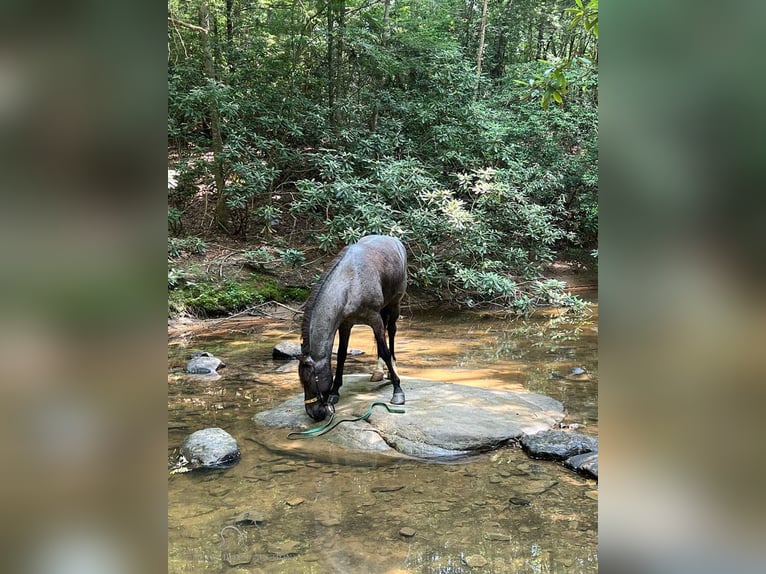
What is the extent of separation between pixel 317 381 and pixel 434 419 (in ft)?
3.67

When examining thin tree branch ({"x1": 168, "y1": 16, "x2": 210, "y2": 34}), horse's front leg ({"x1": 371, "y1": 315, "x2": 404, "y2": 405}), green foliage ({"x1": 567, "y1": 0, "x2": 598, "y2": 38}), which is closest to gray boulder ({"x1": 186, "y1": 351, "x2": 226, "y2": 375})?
horse's front leg ({"x1": 371, "y1": 315, "x2": 404, "y2": 405})

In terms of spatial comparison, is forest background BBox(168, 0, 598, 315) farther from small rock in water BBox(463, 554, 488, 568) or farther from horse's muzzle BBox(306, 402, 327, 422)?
small rock in water BBox(463, 554, 488, 568)

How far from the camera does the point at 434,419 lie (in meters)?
4.88

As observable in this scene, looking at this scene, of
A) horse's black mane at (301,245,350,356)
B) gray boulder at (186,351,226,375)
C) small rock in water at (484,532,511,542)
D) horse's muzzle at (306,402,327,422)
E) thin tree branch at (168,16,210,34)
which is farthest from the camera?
thin tree branch at (168,16,210,34)

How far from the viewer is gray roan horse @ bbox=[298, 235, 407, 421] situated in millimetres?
4738

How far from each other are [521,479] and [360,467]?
1.23 metres

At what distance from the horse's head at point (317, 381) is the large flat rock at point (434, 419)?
0.13 meters

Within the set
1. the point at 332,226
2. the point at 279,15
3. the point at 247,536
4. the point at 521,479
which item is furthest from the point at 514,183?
the point at 247,536

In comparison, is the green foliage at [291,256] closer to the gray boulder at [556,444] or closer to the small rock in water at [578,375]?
the small rock in water at [578,375]

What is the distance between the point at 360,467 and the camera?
423cm

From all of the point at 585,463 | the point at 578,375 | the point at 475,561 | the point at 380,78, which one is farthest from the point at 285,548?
the point at 380,78
